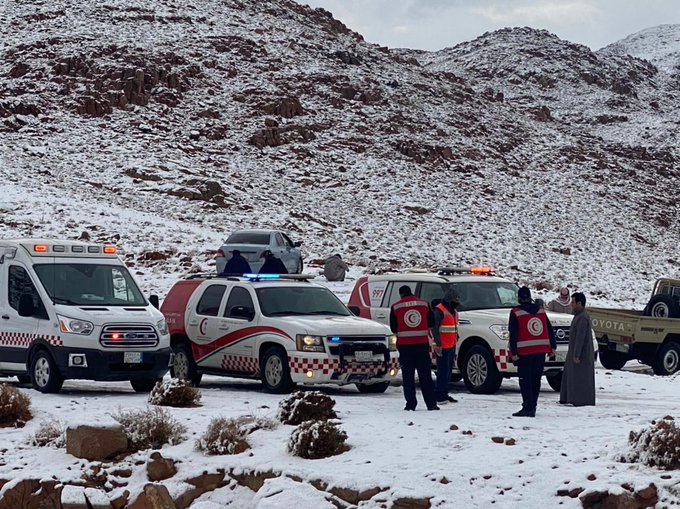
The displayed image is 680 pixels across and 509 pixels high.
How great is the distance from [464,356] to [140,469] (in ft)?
22.3

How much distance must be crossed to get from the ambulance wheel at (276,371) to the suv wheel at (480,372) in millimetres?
2930

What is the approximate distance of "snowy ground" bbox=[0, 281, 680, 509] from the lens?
31.7 ft

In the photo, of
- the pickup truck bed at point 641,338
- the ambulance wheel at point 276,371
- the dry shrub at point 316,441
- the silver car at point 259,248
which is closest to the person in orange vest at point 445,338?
the ambulance wheel at point 276,371

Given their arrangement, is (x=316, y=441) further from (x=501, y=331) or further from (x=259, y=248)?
(x=259, y=248)

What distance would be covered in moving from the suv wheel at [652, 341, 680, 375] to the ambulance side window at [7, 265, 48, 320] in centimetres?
1223

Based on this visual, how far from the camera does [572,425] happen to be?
12.1m

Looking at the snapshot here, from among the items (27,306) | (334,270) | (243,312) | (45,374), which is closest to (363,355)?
(243,312)

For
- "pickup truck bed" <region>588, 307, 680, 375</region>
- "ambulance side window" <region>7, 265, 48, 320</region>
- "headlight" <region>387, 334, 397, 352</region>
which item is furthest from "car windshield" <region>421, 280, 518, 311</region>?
"ambulance side window" <region>7, 265, 48, 320</region>

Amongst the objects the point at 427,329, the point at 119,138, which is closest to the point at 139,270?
the point at 427,329

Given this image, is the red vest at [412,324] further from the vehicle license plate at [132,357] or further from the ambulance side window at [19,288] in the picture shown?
the ambulance side window at [19,288]

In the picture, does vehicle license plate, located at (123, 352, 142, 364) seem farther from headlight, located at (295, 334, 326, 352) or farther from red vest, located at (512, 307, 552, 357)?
red vest, located at (512, 307, 552, 357)

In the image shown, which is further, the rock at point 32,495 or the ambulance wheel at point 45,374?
the ambulance wheel at point 45,374

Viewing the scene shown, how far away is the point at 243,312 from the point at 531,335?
4806 mm

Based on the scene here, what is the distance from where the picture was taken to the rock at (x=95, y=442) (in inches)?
439
